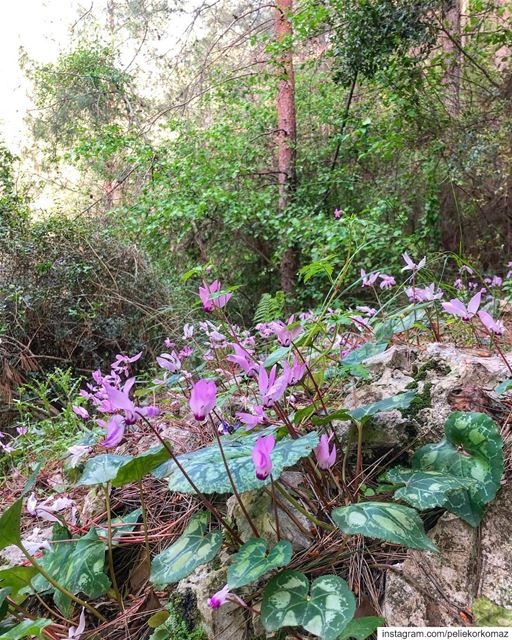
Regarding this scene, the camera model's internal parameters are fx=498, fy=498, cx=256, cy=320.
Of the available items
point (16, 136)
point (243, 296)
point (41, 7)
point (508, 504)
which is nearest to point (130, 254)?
point (243, 296)

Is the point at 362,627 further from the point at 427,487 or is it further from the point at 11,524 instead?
the point at 11,524

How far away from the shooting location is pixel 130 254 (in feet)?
17.3

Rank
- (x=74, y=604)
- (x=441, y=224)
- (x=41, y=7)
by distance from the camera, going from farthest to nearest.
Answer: (x=41, y=7) → (x=441, y=224) → (x=74, y=604)

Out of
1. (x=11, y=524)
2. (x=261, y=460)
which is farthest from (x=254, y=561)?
(x=11, y=524)

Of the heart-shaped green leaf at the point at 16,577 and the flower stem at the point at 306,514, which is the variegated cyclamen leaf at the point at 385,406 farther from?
the heart-shaped green leaf at the point at 16,577

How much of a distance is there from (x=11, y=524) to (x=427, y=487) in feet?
2.64

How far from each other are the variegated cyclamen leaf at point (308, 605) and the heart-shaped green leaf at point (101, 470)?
0.41 meters

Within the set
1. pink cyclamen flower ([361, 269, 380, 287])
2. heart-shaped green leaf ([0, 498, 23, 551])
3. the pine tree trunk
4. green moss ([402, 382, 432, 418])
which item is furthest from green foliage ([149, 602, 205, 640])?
the pine tree trunk

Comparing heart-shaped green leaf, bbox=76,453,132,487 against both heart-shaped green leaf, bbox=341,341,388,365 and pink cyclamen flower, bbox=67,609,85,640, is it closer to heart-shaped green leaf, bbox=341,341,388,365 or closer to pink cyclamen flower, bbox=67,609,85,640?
pink cyclamen flower, bbox=67,609,85,640

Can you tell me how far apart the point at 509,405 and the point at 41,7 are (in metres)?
12.8

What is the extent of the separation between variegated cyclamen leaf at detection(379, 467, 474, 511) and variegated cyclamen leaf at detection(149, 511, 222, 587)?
0.38 m

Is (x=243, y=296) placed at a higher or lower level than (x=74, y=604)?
lower

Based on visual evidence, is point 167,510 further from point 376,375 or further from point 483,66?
point 483,66

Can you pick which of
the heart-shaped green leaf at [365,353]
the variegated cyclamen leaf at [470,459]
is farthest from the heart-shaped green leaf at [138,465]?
the heart-shaped green leaf at [365,353]
